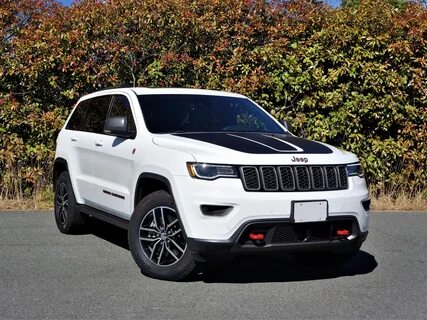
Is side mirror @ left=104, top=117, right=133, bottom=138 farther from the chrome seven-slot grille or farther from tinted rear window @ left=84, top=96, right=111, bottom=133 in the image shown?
the chrome seven-slot grille

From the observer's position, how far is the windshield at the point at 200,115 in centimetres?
670

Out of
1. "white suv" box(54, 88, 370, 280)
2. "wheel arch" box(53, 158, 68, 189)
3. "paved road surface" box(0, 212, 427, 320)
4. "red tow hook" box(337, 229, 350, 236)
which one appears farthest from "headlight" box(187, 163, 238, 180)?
"wheel arch" box(53, 158, 68, 189)

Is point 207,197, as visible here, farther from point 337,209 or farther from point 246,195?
point 337,209

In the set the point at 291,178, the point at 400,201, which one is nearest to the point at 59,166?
the point at 291,178

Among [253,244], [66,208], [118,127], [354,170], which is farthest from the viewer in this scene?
[66,208]

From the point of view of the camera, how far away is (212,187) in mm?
5477

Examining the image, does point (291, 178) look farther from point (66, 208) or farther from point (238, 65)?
point (238, 65)

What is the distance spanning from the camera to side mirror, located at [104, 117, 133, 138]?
6477 millimetres

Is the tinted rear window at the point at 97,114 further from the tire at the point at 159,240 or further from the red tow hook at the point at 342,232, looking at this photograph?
the red tow hook at the point at 342,232

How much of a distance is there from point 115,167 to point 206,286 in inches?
65.5

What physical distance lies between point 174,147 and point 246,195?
0.85 meters

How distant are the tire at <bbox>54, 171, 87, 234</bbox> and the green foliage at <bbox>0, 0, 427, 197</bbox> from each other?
9.71 feet

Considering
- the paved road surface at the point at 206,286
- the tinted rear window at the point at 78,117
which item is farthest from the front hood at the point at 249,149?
the tinted rear window at the point at 78,117

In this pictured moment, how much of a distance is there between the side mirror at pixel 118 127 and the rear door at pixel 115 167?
0.06 metres
